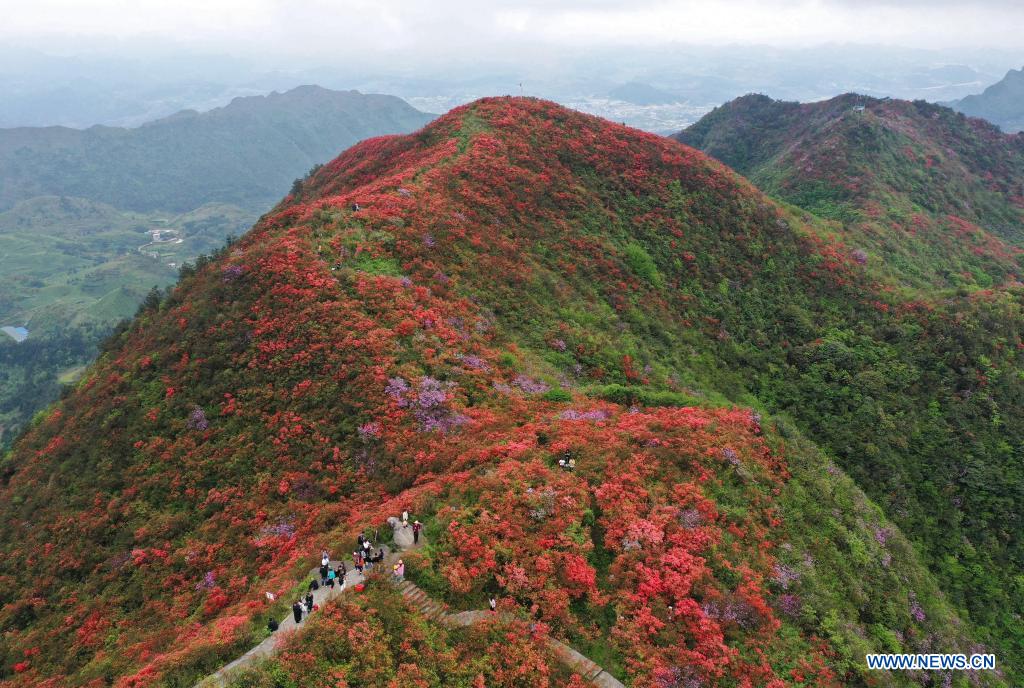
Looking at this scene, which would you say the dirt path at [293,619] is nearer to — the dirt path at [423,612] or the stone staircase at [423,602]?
the dirt path at [423,612]

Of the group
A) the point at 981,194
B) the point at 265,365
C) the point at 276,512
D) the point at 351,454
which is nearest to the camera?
the point at 276,512

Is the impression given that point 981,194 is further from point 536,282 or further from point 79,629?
point 79,629

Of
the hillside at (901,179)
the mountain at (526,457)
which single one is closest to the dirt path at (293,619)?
the mountain at (526,457)

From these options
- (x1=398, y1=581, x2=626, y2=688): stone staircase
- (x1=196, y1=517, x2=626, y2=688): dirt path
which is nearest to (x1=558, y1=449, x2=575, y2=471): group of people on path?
(x1=196, y1=517, x2=626, y2=688): dirt path

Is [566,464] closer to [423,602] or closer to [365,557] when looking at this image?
[423,602]

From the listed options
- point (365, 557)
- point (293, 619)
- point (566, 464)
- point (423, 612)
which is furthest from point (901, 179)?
point (293, 619)

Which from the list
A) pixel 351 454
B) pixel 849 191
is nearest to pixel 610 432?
pixel 351 454

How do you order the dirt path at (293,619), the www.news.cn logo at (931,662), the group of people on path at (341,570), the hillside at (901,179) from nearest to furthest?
the dirt path at (293,619) < the group of people on path at (341,570) < the www.news.cn logo at (931,662) < the hillside at (901,179)

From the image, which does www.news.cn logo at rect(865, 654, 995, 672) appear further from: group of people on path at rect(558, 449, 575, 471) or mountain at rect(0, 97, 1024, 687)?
group of people on path at rect(558, 449, 575, 471)
